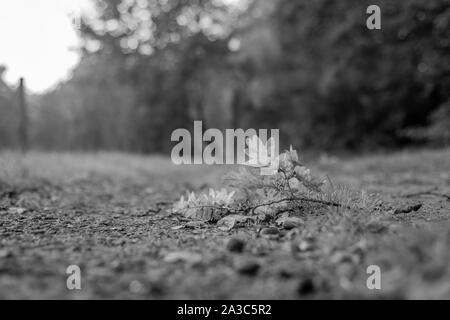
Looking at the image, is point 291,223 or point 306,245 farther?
point 291,223

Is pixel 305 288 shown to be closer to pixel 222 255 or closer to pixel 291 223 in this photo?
pixel 222 255

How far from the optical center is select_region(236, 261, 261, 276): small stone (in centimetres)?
177

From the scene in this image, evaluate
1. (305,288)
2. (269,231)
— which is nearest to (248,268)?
(305,288)

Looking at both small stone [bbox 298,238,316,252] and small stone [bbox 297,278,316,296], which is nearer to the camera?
small stone [bbox 297,278,316,296]

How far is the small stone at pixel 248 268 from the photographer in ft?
5.80

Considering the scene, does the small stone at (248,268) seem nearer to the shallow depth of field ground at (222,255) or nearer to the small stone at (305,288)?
the shallow depth of field ground at (222,255)

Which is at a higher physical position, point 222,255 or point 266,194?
point 266,194

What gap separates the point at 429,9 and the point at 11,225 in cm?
1133

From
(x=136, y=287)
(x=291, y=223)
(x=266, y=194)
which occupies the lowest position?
(x=136, y=287)

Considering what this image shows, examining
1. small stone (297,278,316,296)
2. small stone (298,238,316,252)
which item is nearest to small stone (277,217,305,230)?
small stone (298,238,316,252)

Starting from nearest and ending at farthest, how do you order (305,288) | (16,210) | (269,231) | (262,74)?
(305,288) → (269,231) → (16,210) → (262,74)

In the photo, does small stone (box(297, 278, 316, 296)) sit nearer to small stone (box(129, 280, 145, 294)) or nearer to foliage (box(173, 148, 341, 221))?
small stone (box(129, 280, 145, 294))

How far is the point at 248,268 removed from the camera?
5.79ft

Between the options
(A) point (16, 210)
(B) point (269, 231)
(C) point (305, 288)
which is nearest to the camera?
(C) point (305, 288)
